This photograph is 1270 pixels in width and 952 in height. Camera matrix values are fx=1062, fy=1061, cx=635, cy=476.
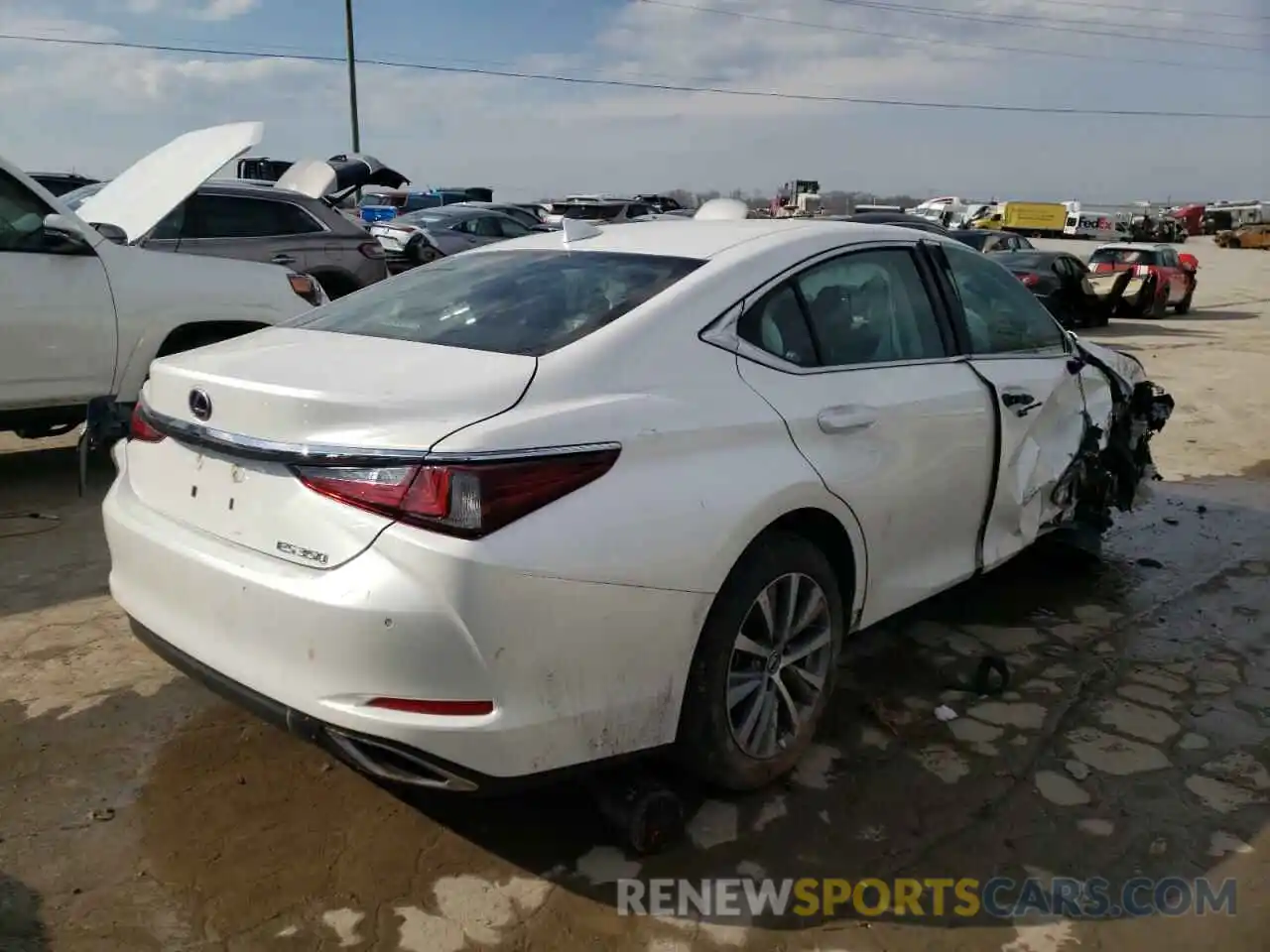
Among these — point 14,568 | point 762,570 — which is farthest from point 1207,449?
point 14,568

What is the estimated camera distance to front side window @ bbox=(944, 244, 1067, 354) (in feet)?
13.1

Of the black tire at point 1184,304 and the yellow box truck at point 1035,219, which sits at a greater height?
the yellow box truck at point 1035,219

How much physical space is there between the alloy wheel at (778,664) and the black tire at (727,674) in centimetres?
3

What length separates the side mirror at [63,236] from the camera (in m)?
5.60

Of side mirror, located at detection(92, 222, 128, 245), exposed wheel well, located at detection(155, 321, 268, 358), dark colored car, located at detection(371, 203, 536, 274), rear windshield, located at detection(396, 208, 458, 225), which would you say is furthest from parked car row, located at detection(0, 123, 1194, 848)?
rear windshield, located at detection(396, 208, 458, 225)

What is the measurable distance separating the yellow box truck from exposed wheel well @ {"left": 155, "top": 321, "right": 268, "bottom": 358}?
5709cm

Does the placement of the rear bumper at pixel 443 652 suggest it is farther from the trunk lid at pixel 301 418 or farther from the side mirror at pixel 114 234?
the side mirror at pixel 114 234

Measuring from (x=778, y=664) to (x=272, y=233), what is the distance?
782 cm

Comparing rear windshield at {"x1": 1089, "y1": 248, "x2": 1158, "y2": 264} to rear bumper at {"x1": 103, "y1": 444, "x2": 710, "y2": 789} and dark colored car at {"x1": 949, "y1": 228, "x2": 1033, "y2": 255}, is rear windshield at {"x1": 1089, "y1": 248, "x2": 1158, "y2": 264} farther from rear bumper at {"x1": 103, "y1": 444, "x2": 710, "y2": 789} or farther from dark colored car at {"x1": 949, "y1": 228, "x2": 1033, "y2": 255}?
rear bumper at {"x1": 103, "y1": 444, "x2": 710, "y2": 789}

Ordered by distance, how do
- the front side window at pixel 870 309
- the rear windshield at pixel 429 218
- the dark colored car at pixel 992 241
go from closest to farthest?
1. the front side window at pixel 870 309
2. the rear windshield at pixel 429 218
3. the dark colored car at pixel 992 241

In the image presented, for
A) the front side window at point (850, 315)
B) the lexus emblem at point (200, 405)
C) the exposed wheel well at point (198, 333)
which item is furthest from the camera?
the exposed wheel well at point (198, 333)

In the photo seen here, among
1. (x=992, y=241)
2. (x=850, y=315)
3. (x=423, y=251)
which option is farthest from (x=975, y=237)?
(x=850, y=315)

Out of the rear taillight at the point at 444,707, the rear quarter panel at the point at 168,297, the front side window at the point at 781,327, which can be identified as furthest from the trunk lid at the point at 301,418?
the rear quarter panel at the point at 168,297

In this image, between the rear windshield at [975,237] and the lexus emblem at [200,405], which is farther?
the rear windshield at [975,237]
